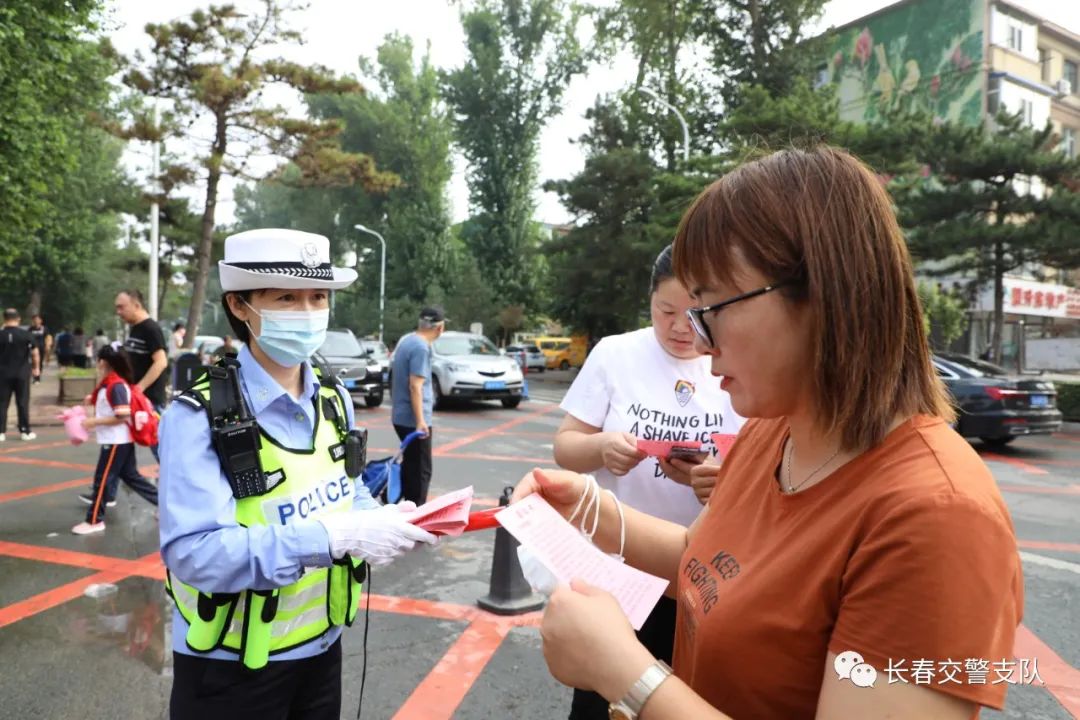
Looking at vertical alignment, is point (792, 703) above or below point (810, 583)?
below

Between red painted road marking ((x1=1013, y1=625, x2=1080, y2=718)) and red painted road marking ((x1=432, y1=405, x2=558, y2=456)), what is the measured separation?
23.3ft

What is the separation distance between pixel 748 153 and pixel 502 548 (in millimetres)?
3223

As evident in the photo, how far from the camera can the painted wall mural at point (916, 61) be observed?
25.7 m

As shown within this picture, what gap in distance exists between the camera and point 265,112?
14.9m

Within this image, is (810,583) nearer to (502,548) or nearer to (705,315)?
(705,315)

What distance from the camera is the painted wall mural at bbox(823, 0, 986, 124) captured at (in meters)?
25.7

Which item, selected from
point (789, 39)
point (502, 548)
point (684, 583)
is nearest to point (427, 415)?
point (502, 548)

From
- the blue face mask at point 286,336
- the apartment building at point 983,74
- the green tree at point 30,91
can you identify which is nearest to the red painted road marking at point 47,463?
the green tree at point 30,91

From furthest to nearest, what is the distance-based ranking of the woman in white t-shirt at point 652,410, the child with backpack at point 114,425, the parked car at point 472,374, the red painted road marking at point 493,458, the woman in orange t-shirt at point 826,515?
the parked car at point 472,374
the red painted road marking at point 493,458
the child with backpack at point 114,425
the woman in white t-shirt at point 652,410
the woman in orange t-shirt at point 826,515

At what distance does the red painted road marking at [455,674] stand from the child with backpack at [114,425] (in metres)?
3.48

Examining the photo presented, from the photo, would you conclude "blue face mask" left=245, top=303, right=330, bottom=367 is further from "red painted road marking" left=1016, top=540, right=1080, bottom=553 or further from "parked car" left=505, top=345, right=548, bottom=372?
"parked car" left=505, top=345, right=548, bottom=372

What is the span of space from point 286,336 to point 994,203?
18.6 metres

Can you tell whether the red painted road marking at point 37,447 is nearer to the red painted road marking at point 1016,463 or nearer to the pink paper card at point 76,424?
the pink paper card at point 76,424

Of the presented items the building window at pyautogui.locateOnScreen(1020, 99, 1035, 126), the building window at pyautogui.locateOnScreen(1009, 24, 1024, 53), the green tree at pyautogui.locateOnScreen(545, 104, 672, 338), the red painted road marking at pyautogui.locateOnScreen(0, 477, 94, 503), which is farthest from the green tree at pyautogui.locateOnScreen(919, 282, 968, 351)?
the red painted road marking at pyautogui.locateOnScreen(0, 477, 94, 503)
